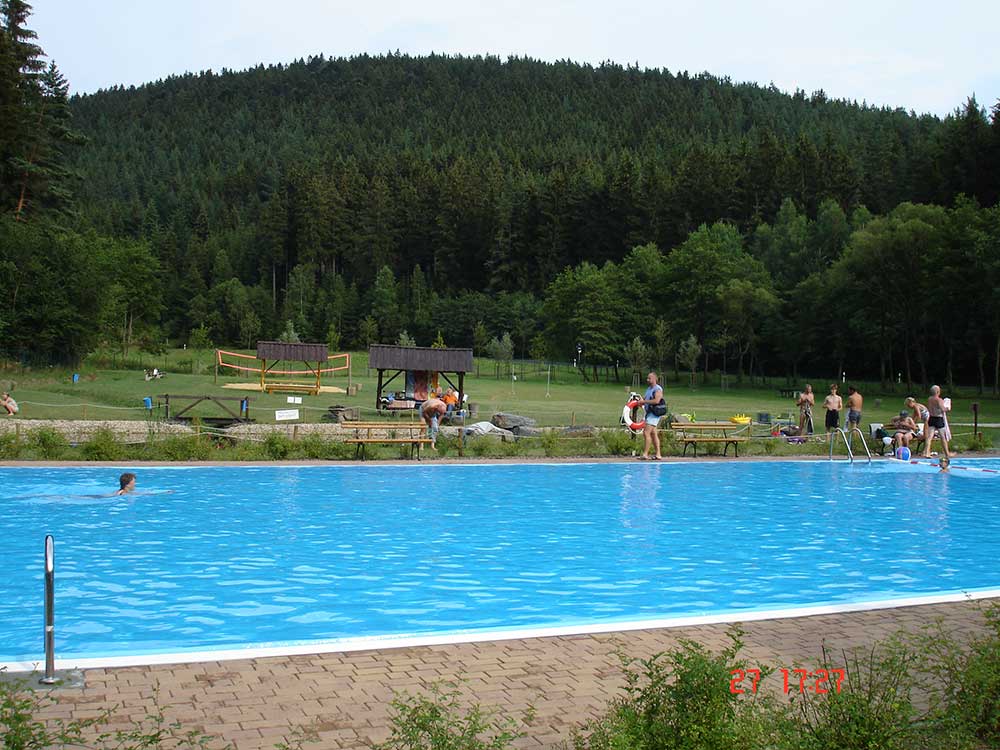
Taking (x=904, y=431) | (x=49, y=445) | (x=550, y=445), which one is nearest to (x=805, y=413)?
(x=904, y=431)

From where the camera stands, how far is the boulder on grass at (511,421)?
29.1 m

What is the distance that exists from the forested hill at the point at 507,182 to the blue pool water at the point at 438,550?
68839mm

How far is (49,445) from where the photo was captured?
64.8ft

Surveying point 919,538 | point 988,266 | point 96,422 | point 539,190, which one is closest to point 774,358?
point 988,266

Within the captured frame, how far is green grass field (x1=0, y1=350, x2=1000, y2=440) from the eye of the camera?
33562 mm

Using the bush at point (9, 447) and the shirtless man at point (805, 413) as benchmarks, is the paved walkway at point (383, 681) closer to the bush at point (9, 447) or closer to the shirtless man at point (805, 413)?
the bush at point (9, 447)

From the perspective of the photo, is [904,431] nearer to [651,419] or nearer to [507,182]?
[651,419]

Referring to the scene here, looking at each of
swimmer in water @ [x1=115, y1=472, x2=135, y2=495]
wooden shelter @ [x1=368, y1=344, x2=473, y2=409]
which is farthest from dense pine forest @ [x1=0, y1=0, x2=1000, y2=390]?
swimmer in water @ [x1=115, y1=472, x2=135, y2=495]

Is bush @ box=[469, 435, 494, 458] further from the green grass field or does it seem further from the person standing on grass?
the green grass field

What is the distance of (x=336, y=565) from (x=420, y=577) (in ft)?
3.92

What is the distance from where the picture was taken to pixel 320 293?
114 meters

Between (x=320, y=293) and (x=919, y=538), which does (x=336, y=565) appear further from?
(x=320, y=293)

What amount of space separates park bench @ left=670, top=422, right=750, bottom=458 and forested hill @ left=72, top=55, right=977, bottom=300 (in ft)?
193
